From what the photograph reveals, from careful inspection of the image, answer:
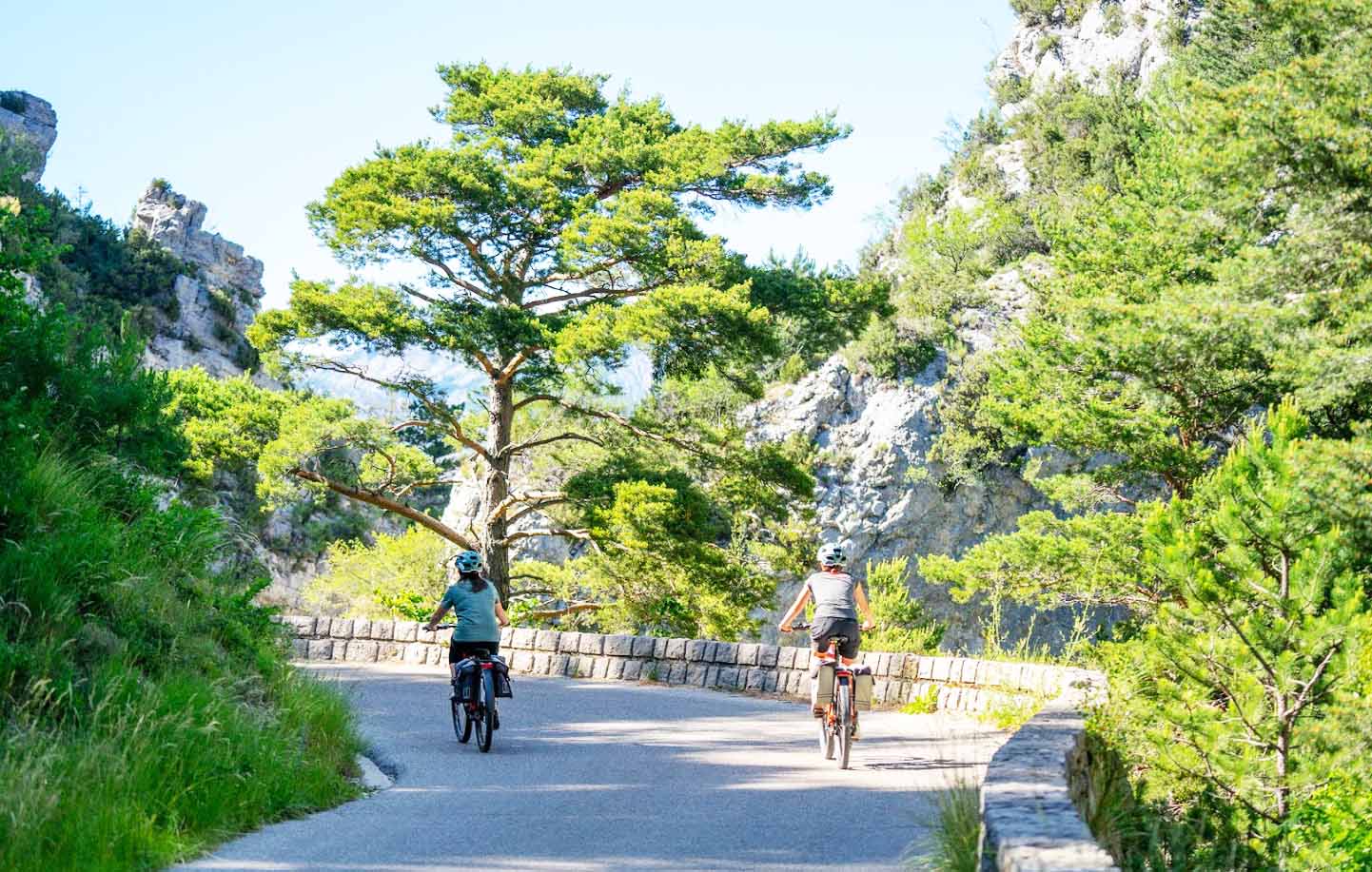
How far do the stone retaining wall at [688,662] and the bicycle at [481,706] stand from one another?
316 centimetres

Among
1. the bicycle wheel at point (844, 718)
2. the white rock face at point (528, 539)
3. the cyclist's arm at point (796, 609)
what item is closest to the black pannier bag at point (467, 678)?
the cyclist's arm at point (796, 609)

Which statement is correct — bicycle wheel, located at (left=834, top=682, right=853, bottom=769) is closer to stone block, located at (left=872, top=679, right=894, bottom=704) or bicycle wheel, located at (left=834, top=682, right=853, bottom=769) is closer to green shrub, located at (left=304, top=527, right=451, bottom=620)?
stone block, located at (left=872, top=679, right=894, bottom=704)

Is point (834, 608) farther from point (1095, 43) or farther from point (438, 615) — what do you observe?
point (1095, 43)

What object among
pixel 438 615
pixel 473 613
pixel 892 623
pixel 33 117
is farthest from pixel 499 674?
pixel 33 117

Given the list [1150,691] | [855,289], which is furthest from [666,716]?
[855,289]

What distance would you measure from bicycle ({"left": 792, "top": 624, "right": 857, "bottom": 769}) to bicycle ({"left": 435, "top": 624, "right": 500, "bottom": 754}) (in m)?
2.73

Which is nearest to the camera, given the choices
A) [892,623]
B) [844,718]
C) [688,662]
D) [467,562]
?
[844,718]

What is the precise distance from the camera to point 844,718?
33.3 feet

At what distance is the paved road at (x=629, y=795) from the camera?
255 inches

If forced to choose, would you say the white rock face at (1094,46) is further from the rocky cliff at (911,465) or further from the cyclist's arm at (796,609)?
the cyclist's arm at (796,609)

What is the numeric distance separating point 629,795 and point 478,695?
2.68 metres

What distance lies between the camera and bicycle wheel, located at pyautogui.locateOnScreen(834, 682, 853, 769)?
10.1 metres

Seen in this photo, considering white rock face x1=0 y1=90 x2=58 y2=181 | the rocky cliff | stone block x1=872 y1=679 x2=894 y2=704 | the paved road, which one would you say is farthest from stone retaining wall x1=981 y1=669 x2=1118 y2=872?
white rock face x1=0 y1=90 x2=58 y2=181

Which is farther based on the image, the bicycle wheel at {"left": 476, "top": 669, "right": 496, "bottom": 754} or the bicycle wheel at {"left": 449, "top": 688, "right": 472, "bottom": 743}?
the bicycle wheel at {"left": 449, "top": 688, "right": 472, "bottom": 743}
